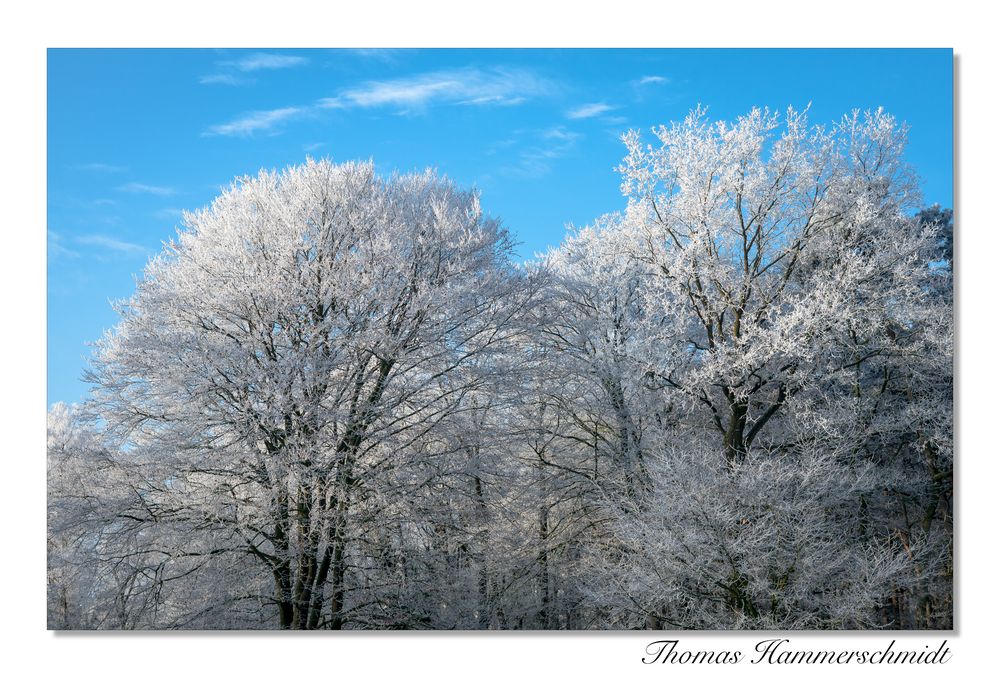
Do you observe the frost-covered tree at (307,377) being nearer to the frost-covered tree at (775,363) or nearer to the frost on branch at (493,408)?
the frost on branch at (493,408)

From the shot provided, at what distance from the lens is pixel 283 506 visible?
8.20 m

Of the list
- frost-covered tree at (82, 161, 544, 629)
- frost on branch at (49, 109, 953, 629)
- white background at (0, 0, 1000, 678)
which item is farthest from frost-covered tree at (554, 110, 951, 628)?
frost-covered tree at (82, 161, 544, 629)

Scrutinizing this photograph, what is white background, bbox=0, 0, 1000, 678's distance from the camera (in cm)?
626

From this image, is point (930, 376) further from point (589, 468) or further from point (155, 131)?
point (155, 131)

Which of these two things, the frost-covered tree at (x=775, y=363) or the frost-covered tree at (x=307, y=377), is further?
the frost-covered tree at (x=307, y=377)

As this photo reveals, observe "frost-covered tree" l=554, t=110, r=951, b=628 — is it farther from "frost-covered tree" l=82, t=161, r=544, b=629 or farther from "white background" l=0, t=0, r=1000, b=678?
"frost-covered tree" l=82, t=161, r=544, b=629
